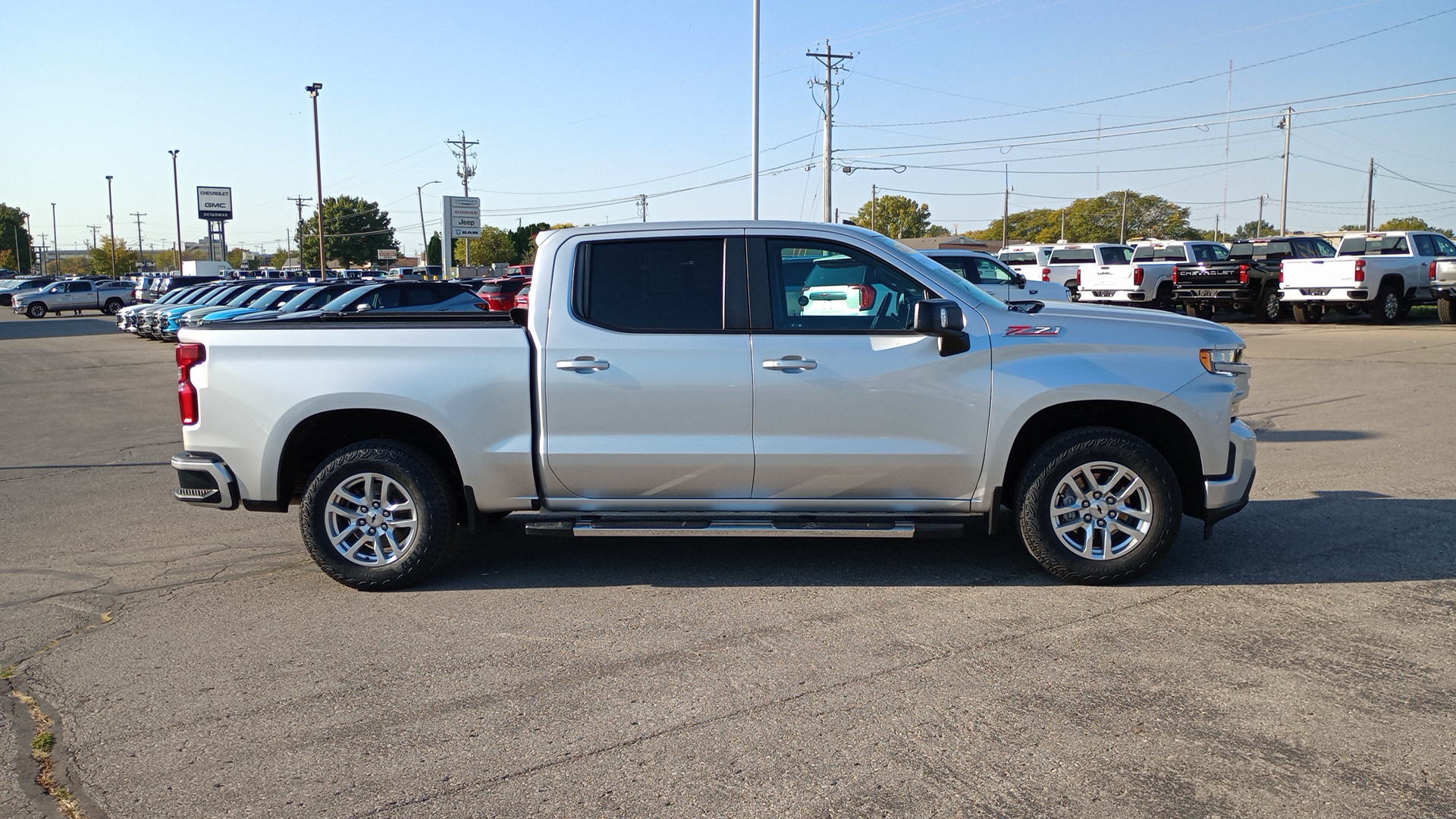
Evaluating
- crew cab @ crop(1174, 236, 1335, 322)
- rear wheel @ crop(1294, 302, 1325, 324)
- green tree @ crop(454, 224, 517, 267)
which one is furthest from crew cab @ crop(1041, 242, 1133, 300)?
green tree @ crop(454, 224, 517, 267)

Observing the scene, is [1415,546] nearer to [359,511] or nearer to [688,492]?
[688,492]

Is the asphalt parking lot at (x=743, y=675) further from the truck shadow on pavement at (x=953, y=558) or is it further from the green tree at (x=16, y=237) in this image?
the green tree at (x=16, y=237)

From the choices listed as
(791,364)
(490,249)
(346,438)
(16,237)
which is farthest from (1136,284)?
(16,237)

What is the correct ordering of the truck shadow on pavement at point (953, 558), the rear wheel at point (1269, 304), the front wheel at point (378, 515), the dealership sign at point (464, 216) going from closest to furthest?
1. the front wheel at point (378, 515)
2. the truck shadow on pavement at point (953, 558)
3. the rear wheel at point (1269, 304)
4. the dealership sign at point (464, 216)

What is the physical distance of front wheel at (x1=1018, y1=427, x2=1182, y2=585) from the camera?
5.55 metres

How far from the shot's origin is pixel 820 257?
19.0 ft

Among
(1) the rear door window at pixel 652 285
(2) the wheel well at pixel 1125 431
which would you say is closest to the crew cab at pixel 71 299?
(1) the rear door window at pixel 652 285

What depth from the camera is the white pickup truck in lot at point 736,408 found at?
A: 5562 millimetres

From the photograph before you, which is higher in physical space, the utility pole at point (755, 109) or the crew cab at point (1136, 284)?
the utility pole at point (755, 109)

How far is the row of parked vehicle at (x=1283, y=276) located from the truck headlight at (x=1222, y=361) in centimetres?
1822

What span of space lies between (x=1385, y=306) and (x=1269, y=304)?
2.97 meters

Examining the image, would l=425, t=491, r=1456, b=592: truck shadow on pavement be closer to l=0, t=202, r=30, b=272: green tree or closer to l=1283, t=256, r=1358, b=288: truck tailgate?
l=1283, t=256, r=1358, b=288: truck tailgate

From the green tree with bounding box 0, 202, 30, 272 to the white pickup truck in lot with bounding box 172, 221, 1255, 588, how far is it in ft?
502

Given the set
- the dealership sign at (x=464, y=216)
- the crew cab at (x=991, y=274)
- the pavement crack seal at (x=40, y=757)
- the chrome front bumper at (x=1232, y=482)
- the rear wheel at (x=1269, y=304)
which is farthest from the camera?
the dealership sign at (x=464, y=216)
